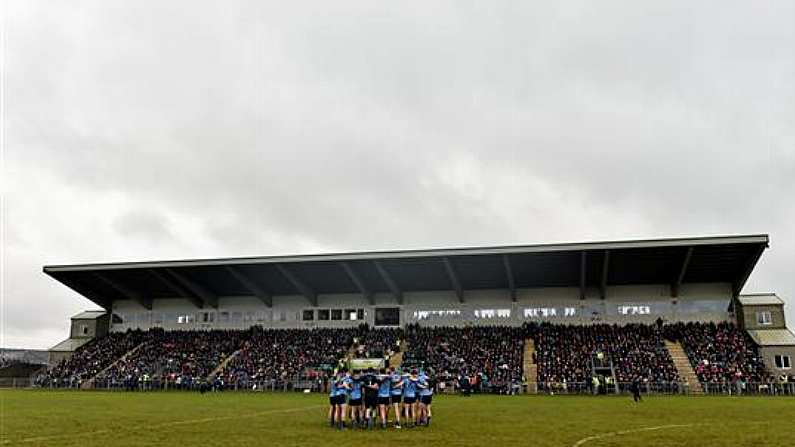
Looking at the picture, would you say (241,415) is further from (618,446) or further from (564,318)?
(564,318)

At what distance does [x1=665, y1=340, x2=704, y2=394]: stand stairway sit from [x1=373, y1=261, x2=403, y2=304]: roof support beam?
921 inches

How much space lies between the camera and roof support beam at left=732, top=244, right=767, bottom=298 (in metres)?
50.9

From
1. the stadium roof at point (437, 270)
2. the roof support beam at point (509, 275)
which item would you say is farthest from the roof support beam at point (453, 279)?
the roof support beam at point (509, 275)

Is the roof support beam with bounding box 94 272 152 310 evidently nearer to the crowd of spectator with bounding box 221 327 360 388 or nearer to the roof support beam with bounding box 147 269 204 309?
the roof support beam with bounding box 147 269 204 309

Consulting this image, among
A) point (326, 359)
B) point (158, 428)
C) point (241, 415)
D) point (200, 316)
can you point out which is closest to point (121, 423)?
point (158, 428)

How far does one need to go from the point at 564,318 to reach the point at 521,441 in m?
45.2

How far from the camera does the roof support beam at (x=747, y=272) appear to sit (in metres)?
50.9

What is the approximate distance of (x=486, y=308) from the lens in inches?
2419

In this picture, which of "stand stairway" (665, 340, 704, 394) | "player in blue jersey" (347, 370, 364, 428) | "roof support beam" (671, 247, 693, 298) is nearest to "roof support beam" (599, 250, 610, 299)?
"roof support beam" (671, 247, 693, 298)

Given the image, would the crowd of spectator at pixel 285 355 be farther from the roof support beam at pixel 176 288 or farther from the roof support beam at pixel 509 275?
the roof support beam at pixel 509 275

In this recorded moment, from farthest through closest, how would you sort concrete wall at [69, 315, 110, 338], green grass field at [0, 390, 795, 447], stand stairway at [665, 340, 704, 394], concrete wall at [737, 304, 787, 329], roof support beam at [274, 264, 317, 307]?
concrete wall at [69, 315, 110, 338]
roof support beam at [274, 264, 317, 307]
concrete wall at [737, 304, 787, 329]
stand stairway at [665, 340, 704, 394]
green grass field at [0, 390, 795, 447]

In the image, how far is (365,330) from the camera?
63094mm

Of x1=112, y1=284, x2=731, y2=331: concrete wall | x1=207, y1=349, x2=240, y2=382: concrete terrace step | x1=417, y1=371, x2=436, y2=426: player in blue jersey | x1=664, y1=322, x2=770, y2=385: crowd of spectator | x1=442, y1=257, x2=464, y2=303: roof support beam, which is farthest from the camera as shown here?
x1=207, y1=349, x2=240, y2=382: concrete terrace step

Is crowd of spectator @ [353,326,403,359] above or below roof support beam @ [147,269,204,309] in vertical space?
below
